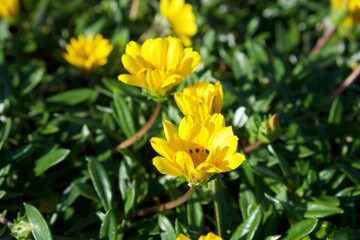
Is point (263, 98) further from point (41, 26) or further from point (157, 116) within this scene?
point (41, 26)

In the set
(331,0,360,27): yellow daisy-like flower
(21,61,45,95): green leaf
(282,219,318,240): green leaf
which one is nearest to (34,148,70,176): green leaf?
(21,61,45,95): green leaf

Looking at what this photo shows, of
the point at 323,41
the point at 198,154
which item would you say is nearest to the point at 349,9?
the point at 323,41

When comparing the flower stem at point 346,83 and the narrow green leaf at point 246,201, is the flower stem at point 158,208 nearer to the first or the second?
the narrow green leaf at point 246,201

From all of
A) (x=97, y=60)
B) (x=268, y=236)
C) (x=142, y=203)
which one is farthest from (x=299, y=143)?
(x=97, y=60)

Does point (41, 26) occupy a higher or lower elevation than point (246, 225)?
higher

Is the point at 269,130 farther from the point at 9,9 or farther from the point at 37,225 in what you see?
the point at 9,9

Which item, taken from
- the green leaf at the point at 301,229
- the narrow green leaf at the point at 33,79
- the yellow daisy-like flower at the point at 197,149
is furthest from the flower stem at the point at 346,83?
the narrow green leaf at the point at 33,79
